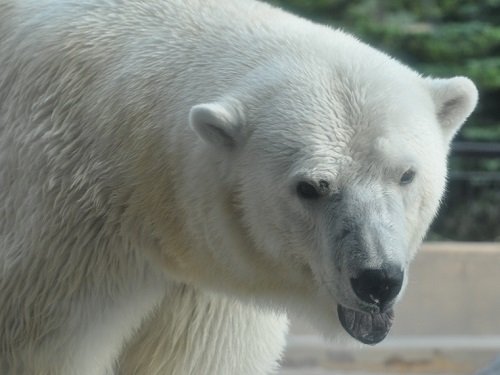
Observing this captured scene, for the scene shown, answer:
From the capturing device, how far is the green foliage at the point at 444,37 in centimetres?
943

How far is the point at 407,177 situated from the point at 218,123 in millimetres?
480

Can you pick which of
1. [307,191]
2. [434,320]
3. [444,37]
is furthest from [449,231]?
[307,191]

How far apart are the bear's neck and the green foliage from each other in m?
5.36

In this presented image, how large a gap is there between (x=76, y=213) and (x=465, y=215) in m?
5.66

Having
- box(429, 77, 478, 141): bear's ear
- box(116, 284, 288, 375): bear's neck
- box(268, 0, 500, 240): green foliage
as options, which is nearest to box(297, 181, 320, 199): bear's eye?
box(429, 77, 478, 141): bear's ear

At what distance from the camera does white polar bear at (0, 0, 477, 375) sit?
267cm

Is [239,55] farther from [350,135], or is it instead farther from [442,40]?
[442,40]

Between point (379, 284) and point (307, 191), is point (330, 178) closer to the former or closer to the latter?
point (307, 191)

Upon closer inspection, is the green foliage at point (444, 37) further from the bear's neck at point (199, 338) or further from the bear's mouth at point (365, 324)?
the bear's mouth at point (365, 324)

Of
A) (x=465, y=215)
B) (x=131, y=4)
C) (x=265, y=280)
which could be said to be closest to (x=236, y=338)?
(x=265, y=280)

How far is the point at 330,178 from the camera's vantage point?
2623mm

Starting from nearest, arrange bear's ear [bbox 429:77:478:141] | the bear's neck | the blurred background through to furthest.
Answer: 1. bear's ear [bbox 429:77:478:141]
2. the bear's neck
3. the blurred background

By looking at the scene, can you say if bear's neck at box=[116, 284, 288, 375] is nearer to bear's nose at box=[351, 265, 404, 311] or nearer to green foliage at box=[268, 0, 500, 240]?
bear's nose at box=[351, 265, 404, 311]

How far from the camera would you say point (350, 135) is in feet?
8.76
